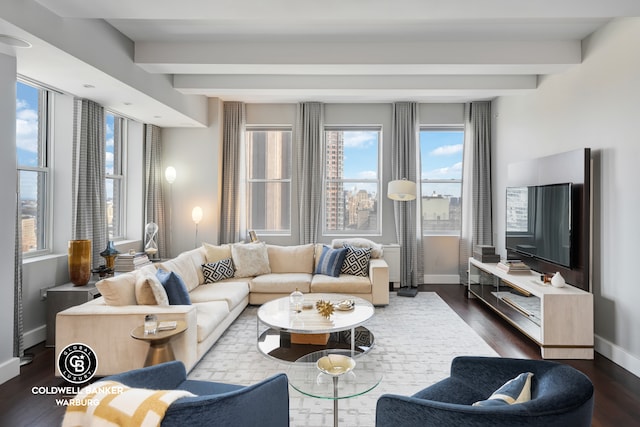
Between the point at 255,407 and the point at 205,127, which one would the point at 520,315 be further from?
the point at 205,127

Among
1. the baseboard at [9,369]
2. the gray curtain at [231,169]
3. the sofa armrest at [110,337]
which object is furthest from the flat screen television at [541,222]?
the baseboard at [9,369]

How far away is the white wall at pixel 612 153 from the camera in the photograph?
288 centimetres

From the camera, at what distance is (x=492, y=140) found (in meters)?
5.59

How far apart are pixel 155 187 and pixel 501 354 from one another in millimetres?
4897

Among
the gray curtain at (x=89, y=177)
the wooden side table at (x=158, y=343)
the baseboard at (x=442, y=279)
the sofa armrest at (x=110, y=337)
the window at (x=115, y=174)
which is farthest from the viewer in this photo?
the baseboard at (x=442, y=279)

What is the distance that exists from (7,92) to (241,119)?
3233 millimetres

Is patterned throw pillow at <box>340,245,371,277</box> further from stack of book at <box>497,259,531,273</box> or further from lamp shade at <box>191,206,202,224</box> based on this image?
lamp shade at <box>191,206,202,224</box>

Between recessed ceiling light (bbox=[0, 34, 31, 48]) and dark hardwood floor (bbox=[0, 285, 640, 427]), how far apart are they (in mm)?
2442

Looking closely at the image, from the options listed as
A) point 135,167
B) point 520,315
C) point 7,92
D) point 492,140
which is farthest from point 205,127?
point 520,315

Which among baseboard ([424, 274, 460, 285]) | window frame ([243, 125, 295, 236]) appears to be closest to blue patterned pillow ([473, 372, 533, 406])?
baseboard ([424, 274, 460, 285])

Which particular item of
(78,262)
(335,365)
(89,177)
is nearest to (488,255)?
(335,365)

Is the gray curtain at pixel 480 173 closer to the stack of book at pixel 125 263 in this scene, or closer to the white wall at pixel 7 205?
the stack of book at pixel 125 263

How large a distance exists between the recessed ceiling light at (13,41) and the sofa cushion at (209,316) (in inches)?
94.3

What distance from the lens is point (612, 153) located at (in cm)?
310
